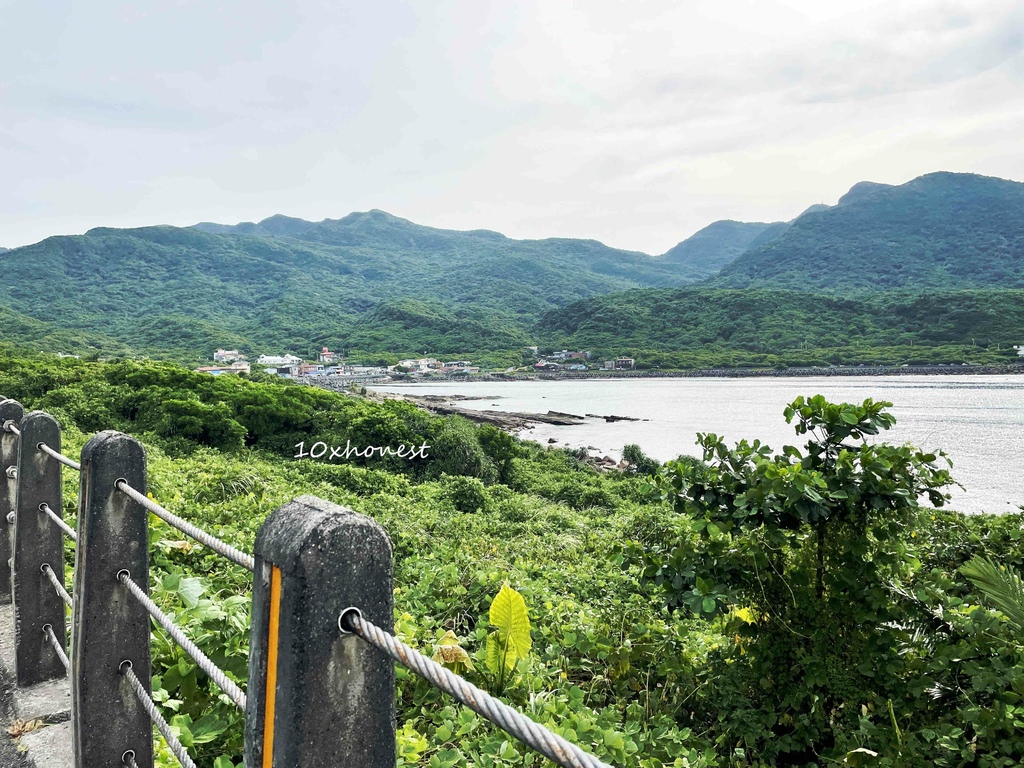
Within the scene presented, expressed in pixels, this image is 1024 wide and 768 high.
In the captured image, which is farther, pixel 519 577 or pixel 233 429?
pixel 233 429

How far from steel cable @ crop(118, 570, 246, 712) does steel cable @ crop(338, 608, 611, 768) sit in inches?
14.1

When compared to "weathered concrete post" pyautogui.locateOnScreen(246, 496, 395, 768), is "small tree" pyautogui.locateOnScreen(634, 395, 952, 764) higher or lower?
lower

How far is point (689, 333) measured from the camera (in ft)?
445

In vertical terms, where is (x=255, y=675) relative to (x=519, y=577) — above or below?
above

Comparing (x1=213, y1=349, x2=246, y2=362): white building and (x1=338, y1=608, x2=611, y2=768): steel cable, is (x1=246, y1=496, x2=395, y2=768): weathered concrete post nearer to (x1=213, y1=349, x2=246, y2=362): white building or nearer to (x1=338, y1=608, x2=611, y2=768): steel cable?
(x1=338, y1=608, x2=611, y2=768): steel cable

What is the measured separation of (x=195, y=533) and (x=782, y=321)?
455 feet

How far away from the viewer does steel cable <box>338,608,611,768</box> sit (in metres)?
0.71

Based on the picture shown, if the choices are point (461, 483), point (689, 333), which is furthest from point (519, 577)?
point (689, 333)

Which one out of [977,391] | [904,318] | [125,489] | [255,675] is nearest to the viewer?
[255,675]

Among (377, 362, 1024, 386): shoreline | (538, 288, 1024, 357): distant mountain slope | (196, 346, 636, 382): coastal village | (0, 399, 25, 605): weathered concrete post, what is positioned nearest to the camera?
(0, 399, 25, 605): weathered concrete post

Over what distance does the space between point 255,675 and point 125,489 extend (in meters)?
1.17

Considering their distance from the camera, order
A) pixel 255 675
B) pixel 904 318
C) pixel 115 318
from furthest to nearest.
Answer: pixel 115 318 < pixel 904 318 < pixel 255 675

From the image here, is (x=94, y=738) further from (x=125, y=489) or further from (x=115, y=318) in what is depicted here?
(x=115, y=318)

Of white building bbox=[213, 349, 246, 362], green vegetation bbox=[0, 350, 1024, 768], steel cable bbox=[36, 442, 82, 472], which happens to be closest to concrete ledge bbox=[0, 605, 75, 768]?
green vegetation bbox=[0, 350, 1024, 768]
